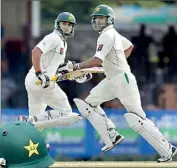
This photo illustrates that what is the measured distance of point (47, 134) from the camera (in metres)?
13.0

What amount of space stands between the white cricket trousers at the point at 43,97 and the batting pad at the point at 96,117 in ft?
0.88

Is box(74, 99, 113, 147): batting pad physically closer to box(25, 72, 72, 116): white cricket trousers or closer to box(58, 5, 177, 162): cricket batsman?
box(58, 5, 177, 162): cricket batsman

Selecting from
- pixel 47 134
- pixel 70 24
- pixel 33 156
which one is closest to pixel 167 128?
pixel 47 134

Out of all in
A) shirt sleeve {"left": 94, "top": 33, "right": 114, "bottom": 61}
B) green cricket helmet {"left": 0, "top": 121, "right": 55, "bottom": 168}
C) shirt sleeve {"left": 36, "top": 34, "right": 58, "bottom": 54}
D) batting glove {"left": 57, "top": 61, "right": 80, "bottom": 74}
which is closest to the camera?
green cricket helmet {"left": 0, "top": 121, "right": 55, "bottom": 168}

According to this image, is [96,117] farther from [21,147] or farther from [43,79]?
[21,147]

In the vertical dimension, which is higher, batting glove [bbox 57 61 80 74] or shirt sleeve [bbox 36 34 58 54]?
shirt sleeve [bbox 36 34 58 54]

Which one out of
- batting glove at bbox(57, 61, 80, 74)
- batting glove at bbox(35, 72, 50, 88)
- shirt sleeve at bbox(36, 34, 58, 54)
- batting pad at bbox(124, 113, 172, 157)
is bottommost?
batting pad at bbox(124, 113, 172, 157)

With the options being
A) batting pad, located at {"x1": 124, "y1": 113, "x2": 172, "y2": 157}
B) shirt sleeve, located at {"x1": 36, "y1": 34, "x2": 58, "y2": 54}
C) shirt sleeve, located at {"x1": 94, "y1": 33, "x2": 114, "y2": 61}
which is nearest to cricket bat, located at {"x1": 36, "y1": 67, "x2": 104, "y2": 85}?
shirt sleeve, located at {"x1": 36, "y1": 34, "x2": 58, "y2": 54}

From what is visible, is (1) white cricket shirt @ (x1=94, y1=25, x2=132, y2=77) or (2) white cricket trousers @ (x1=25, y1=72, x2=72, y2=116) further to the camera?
(2) white cricket trousers @ (x1=25, y1=72, x2=72, y2=116)

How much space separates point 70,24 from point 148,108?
5455mm

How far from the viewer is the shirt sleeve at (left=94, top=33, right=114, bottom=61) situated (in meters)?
7.86

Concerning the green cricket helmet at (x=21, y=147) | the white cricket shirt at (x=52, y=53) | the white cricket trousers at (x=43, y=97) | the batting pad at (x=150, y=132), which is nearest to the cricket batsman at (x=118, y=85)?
the batting pad at (x=150, y=132)

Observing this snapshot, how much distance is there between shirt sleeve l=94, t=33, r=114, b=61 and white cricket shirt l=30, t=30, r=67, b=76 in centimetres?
59

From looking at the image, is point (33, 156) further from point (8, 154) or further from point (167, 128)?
point (167, 128)
